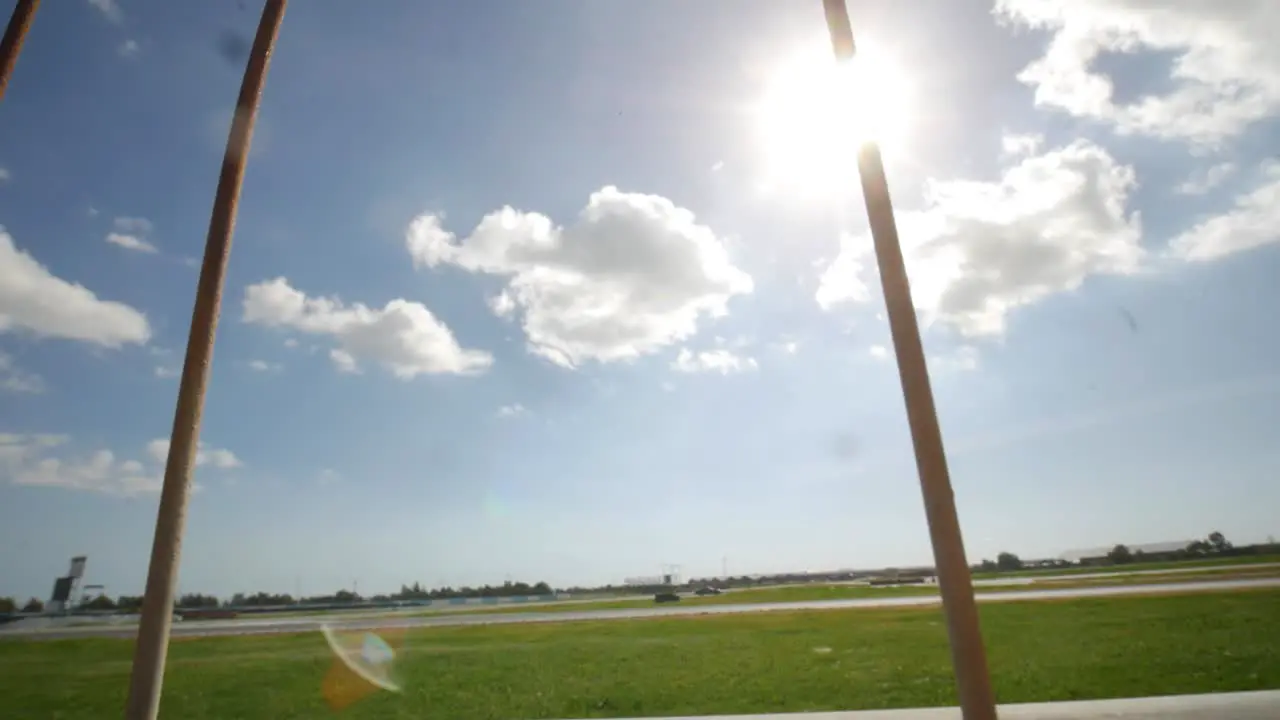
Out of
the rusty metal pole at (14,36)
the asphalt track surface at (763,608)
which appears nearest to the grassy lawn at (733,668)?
the asphalt track surface at (763,608)

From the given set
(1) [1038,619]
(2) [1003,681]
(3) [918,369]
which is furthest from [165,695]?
(1) [1038,619]

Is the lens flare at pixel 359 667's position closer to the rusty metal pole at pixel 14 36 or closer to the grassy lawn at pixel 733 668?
the grassy lawn at pixel 733 668

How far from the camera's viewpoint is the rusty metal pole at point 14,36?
6.24 meters

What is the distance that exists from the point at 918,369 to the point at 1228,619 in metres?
24.8

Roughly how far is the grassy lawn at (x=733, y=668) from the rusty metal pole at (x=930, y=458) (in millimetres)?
9991

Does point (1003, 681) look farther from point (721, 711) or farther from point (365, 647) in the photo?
point (365, 647)

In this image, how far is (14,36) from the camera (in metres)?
6.34

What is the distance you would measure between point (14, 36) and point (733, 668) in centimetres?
1800

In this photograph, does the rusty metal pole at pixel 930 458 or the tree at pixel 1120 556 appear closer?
the rusty metal pole at pixel 930 458

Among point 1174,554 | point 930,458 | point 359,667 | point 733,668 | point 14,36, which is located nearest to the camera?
point 930,458

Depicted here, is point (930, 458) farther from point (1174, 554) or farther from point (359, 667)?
point (1174, 554)

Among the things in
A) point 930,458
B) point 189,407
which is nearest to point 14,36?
point 189,407

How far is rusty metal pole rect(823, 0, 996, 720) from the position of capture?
3918mm

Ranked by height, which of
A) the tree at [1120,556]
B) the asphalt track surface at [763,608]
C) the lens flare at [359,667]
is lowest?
the lens flare at [359,667]
